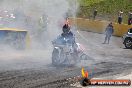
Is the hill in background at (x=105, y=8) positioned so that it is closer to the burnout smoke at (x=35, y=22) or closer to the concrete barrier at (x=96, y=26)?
the concrete barrier at (x=96, y=26)

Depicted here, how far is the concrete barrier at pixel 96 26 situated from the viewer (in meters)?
32.0

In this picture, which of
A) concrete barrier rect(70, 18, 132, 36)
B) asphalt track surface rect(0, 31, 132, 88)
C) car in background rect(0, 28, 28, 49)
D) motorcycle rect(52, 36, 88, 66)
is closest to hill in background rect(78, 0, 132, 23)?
concrete barrier rect(70, 18, 132, 36)

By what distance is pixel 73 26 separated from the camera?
37.6 meters

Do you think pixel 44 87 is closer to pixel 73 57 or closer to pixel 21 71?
pixel 21 71

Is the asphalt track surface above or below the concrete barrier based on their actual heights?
below

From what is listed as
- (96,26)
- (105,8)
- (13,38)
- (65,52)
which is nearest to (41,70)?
(65,52)

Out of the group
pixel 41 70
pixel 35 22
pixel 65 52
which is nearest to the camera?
pixel 41 70

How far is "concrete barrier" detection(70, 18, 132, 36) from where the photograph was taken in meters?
32.0

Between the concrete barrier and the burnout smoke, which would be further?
the concrete barrier

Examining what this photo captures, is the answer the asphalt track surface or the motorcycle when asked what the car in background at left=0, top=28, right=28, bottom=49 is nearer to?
the asphalt track surface

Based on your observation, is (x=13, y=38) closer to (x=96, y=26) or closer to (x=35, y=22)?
(x=35, y=22)

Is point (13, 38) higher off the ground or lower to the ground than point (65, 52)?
higher

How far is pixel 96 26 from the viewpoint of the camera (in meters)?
34.6

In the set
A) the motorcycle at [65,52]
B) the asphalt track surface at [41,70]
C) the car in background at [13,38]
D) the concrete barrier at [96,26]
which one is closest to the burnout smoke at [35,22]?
the asphalt track surface at [41,70]
